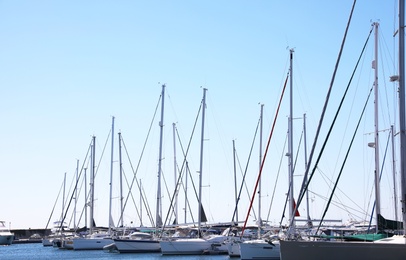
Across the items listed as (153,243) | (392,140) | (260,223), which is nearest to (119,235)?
(153,243)

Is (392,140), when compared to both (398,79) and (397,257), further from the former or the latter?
(397,257)

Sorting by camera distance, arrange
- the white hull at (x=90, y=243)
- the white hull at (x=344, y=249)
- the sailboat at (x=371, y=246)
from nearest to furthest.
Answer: the white hull at (x=344, y=249), the sailboat at (x=371, y=246), the white hull at (x=90, y=243)

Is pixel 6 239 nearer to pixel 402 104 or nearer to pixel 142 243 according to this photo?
pixel 142 243

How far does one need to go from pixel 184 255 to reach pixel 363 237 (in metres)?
29.1

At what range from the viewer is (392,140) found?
45.8 m

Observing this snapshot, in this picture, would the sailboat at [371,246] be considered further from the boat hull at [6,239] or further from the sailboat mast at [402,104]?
the boat hull at [6,239]

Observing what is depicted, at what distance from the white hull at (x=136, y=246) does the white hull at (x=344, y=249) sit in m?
34.5

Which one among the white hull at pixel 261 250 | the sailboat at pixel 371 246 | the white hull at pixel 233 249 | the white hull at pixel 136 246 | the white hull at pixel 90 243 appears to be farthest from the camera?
the white hull at pixel 90 243

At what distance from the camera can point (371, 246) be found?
25172 mm

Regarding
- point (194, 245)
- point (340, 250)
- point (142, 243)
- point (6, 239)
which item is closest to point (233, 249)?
point (194, 245)

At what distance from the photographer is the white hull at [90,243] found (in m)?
69.2

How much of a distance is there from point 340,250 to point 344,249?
0.17m

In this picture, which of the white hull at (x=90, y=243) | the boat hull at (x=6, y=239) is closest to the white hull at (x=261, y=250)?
the white hull at (x=90, y=243)

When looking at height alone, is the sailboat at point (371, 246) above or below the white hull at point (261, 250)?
above
